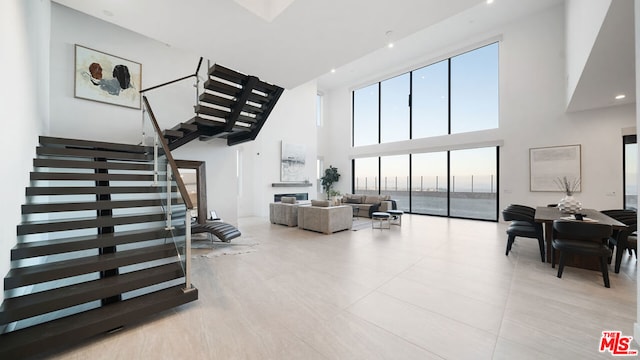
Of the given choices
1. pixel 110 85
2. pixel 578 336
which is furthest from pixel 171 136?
pixel 578 336

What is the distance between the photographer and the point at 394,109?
10.5m

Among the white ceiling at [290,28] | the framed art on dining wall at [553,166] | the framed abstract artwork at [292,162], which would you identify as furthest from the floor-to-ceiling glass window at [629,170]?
the framed abstract artwork at [292,162]

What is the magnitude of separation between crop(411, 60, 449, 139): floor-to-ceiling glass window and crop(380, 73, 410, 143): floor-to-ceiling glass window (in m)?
0.33

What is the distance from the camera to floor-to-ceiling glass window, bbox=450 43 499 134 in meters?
7.95

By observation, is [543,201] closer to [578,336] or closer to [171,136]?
[578,336]

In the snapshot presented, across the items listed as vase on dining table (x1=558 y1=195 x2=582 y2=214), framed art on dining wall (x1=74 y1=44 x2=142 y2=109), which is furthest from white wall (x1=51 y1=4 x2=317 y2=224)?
vase on dining table (x1=558 y1=195 x2=582 y2=214)

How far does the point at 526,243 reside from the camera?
5109mm

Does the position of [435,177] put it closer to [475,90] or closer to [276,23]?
[475,90]

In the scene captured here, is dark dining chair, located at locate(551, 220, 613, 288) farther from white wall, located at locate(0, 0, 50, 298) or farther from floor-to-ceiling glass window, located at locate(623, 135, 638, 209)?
white wall, located at locate(0, 0, 50, 298)

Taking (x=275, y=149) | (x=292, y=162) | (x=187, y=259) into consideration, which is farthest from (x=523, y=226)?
(x=275, y=149)

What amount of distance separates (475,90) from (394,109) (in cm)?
302

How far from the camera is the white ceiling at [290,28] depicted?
278cm

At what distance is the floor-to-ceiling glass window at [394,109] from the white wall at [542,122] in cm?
235

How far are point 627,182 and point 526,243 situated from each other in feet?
11.5
